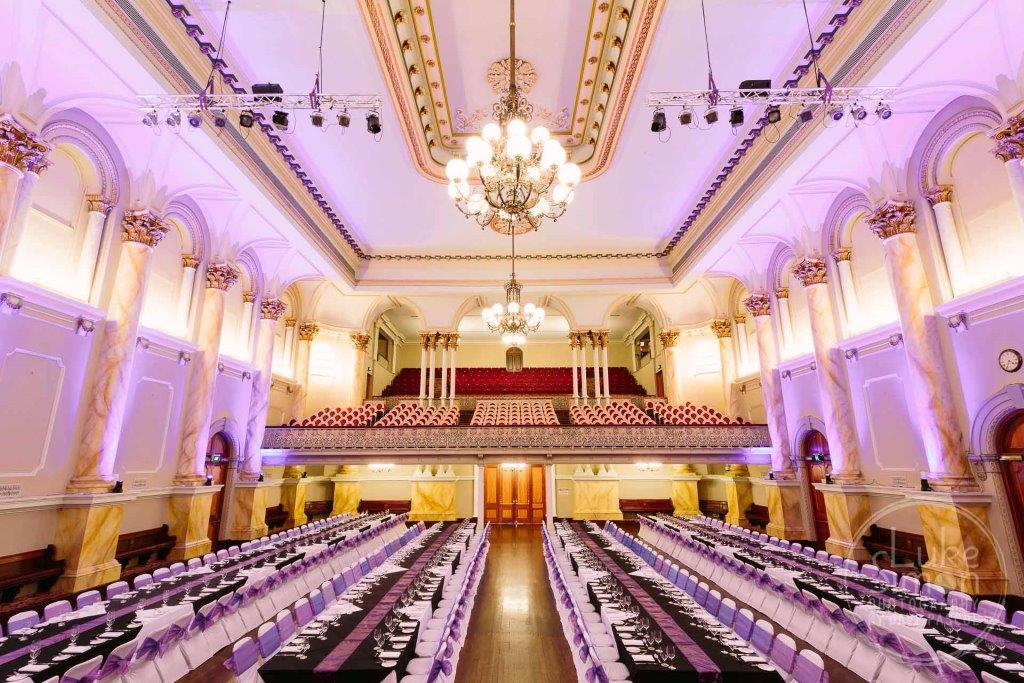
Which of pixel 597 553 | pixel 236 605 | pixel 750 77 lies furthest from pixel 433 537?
pixel 750 77

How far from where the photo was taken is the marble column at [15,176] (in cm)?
563

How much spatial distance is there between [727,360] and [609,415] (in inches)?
159

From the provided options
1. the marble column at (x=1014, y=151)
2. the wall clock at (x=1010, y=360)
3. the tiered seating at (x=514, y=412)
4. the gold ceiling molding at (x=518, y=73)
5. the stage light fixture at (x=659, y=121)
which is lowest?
the wall clock at (x=1010, y=360)

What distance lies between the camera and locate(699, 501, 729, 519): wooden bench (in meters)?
14.0

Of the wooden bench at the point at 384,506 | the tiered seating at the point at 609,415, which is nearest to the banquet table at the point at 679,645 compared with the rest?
the tiered seating at the point at 609,415

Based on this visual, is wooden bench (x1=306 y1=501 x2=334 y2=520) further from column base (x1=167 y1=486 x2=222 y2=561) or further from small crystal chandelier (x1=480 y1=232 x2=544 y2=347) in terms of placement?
small crystal chandelier (x1=480 y1=232 x2=544 y2=347)

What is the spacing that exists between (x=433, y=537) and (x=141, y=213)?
23.2 ft

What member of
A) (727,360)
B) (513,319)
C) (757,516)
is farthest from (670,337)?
(513,319)

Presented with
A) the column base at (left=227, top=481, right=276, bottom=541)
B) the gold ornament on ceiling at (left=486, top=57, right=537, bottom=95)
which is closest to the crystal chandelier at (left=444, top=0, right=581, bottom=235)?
the gold ornament on ceiling at (left=486, top=57, right=537, bottom=95)

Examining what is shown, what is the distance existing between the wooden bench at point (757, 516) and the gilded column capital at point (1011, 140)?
9.05 m

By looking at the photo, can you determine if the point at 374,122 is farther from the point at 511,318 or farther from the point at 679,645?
the point at 679,645

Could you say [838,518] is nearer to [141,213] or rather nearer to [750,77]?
[750,77]

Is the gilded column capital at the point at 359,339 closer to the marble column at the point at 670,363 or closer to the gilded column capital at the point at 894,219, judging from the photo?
the marble column at the point at 670,363

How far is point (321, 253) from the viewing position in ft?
Answer: 37.8
